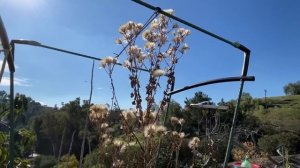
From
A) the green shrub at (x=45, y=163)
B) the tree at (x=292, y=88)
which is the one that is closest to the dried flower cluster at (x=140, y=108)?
the green shrub at (x=45, y=163)

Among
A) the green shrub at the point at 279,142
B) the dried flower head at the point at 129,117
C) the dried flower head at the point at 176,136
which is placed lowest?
the green shrub at the point at 279,142

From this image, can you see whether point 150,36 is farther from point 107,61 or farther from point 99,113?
point 99,113

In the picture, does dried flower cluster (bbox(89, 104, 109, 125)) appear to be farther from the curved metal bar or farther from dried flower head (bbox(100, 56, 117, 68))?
the curved metal bar

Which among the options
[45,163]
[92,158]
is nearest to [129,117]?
[92,158]

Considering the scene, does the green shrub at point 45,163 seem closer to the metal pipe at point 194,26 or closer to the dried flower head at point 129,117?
the dried flower head at point 129,117

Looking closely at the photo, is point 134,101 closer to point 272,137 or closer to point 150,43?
point 150,43

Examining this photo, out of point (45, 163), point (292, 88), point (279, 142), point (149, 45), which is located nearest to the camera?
point (149, 45)

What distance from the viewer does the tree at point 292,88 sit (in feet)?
232

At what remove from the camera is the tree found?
7075 cm

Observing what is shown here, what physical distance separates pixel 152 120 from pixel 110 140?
0.23 metres

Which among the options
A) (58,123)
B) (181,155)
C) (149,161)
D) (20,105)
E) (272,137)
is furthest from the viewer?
(58,123)

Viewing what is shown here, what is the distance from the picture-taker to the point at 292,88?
72125 mm

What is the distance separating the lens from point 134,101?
71.5 inches

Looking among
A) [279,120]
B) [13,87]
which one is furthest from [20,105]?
[279,120]
